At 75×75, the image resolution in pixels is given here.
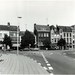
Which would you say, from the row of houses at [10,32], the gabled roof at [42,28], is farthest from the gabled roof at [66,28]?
the row of houses at [10,32]

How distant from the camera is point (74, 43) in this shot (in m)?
91.1

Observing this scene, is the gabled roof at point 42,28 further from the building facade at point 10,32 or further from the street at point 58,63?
the street at point 58,63

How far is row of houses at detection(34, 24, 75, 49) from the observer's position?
85.4 m

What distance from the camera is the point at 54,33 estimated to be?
290ft

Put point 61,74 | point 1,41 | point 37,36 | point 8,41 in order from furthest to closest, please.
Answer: point 37,36 < point 1,41 < point 8,41 < point 61,74

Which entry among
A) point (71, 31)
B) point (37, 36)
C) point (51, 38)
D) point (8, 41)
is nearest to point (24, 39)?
point (8, 41)

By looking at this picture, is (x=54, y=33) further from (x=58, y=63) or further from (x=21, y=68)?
(x=21, y=68)

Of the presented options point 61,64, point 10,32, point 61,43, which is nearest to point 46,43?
point 61,43

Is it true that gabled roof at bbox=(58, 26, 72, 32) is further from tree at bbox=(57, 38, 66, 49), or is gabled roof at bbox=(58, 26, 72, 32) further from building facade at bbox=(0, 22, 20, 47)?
building facade at bbox=(0, 22, 20, 47)

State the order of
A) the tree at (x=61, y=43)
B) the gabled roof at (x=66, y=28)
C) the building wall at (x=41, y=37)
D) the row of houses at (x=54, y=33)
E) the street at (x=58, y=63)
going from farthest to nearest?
the gabled roof at (x=66, y=28) → the row of houses at (x=54, y=33) → the building wall at (x=41, y=37) → the tree at (x=61, y=43) → the street at (x=58, y=63)

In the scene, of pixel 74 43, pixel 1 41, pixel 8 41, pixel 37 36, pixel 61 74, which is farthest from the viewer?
pixel 74 43

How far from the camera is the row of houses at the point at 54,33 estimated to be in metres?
85.4

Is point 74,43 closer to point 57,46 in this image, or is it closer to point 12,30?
point 57,46

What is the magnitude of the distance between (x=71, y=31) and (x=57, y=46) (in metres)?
13.1
